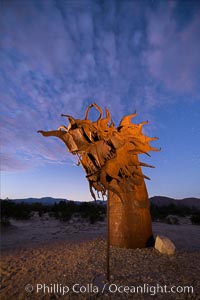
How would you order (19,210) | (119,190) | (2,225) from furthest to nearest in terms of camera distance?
(19,210), (2,225), (119,190)

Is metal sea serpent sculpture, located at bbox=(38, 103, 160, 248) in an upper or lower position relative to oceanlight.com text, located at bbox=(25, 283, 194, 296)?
upper

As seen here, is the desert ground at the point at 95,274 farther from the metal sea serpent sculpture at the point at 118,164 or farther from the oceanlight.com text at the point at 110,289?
the metal sea serpent sculpture at the point at 118,164

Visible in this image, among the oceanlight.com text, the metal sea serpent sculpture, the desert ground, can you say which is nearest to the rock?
the desert ground

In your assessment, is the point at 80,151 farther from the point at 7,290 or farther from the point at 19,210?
the point at 19,210

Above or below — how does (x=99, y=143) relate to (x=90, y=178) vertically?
above

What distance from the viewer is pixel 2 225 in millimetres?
11789

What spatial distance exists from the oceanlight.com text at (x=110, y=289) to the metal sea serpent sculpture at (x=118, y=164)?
86.2 inches

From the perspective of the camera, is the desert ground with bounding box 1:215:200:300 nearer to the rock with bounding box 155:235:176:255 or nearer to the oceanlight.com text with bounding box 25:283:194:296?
the oceanlight.com text with bounding box 25:283:194:296

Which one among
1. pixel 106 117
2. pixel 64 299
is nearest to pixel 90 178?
pixel 106 117

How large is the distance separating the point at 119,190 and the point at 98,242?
222 centimetres

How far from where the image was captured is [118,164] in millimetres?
5965

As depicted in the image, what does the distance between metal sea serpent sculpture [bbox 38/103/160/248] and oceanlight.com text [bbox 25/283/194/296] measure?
2.19m

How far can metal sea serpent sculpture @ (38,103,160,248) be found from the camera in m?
5.39

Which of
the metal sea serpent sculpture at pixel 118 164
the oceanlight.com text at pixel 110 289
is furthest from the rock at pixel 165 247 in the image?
the oceanlight.com text at pixel 110 289
